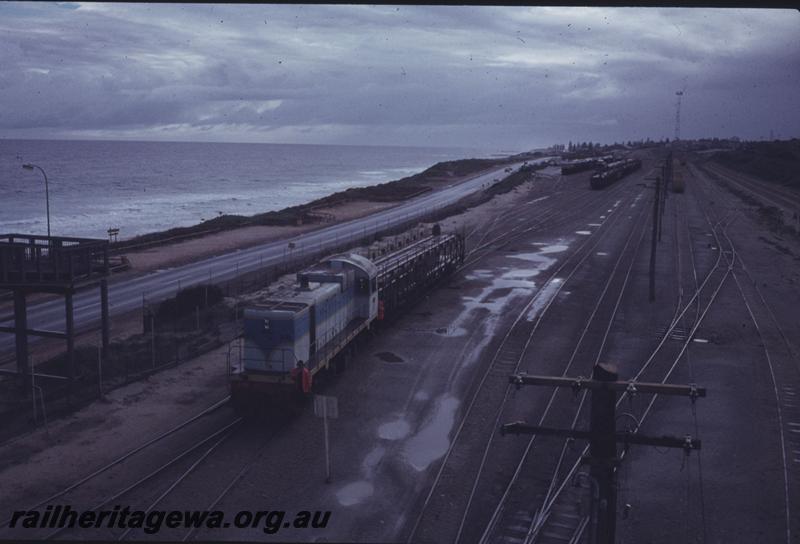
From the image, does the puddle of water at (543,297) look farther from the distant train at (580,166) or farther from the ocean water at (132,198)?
the distant train at (580,166)

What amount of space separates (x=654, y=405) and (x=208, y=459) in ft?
43.5

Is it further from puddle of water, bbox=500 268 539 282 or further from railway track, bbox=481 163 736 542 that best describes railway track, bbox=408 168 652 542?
puddle of water, bbox=500 268 539 282

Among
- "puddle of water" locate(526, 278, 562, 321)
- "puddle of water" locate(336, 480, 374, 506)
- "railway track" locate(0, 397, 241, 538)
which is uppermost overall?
"puddle of water" locate(526, 278, 562, 321)

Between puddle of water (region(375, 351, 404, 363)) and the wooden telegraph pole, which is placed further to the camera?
puddle of water (region(375, 351, 404, 363))

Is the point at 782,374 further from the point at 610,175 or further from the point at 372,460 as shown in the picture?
the point at 610,175

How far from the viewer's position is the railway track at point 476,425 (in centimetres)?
1451

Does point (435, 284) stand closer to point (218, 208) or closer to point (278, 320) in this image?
point (278, 320)

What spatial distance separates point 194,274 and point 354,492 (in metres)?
33.7

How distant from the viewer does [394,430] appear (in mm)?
18609

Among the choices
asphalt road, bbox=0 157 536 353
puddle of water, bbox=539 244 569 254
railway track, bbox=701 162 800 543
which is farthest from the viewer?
puddle of water, bbox=539 244 569 254

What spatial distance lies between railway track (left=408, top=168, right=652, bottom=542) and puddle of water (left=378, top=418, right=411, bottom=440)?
1.44 m

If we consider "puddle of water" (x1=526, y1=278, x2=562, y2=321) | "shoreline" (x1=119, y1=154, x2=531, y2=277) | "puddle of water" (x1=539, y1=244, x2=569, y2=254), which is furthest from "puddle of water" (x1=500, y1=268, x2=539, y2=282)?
"shoreline" (x1=119, y1=154, x2=531, y2=277)

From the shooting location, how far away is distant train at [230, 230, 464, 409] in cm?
1897

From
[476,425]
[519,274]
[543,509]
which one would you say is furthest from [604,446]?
[519,274]
